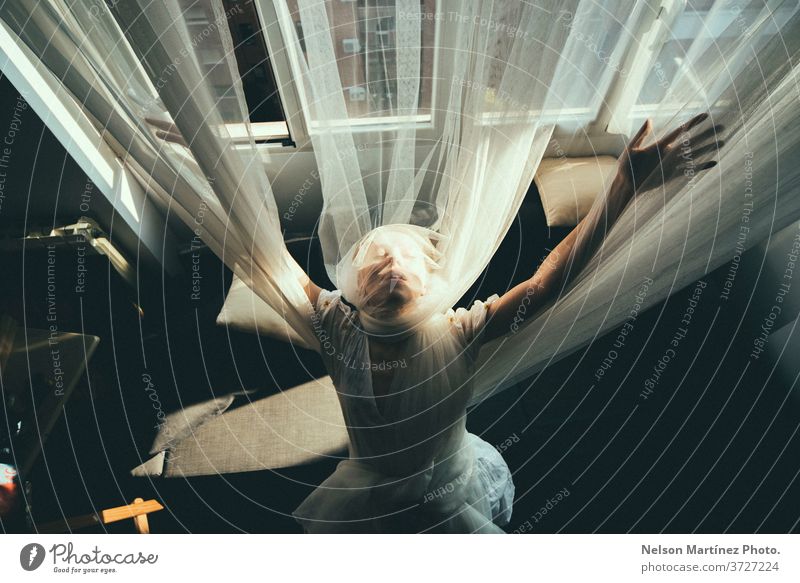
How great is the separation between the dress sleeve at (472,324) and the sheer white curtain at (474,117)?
4 centimetres

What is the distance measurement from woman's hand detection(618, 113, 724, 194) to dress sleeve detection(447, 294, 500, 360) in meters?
0.30

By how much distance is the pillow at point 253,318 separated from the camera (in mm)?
1108

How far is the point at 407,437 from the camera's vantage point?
2.62ft

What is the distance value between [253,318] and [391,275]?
0.54m

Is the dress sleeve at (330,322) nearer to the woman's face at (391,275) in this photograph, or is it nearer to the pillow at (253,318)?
the woman's face at (391,275)

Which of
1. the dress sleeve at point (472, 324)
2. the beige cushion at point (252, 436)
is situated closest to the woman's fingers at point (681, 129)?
the dress sleeve at point (472, 324)

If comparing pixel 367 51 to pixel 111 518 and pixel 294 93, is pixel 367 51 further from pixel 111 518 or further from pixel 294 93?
pixel 111 518

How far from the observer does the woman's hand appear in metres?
0.56

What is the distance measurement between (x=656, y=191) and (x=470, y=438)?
58 centimetres

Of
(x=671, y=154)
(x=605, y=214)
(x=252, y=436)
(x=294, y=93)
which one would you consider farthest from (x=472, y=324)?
(x=294, y=93)

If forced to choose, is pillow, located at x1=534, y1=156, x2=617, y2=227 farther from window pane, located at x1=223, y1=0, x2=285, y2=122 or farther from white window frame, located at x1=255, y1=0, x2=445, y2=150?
window pane, located at x1=223, y1=0, x2=285, y2=122
